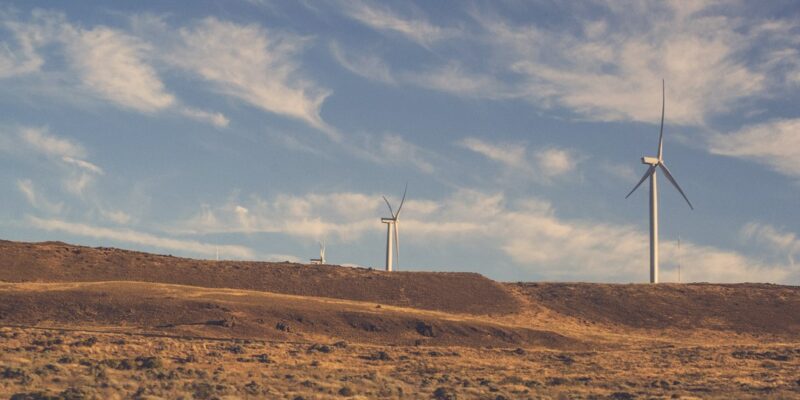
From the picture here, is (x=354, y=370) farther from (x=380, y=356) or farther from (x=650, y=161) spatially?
(x=650, y=161)

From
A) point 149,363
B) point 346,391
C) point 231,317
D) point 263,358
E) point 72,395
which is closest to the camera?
point 72,395

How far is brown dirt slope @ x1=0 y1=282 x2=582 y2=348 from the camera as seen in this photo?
68.4 m

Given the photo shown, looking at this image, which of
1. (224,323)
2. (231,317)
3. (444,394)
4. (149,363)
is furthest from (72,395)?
(231,317)

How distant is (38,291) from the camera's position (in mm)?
74438

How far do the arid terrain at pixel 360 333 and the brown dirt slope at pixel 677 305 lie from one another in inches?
10.7

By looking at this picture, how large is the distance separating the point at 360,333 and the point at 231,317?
10.3 metres

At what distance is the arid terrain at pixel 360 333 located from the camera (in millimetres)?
48656

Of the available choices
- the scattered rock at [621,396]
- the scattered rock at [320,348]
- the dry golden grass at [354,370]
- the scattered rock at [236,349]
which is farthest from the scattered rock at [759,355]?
the scattered rock at [236,349]

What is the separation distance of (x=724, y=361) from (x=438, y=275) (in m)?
42.7

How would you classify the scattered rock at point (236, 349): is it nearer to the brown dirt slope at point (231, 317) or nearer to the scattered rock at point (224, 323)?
the brown dirt slope at point (231, 317)

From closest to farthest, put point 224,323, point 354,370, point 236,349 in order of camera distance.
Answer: point 354,370, point 236,349, point 224,323

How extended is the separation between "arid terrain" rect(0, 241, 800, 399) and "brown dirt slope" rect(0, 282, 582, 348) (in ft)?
0.64

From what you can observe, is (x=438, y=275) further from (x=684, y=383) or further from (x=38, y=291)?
(x=684, y=383)

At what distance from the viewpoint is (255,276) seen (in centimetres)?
9500
